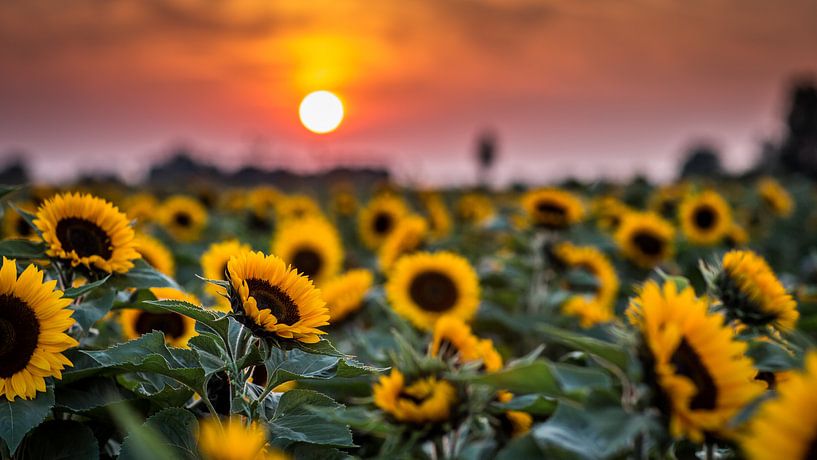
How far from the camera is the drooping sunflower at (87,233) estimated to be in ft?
5.22

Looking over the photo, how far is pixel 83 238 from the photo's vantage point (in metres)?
1.64

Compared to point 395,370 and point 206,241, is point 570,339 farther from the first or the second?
point 206,241

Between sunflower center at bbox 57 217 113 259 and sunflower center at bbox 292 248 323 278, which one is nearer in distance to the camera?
sunflower center at bbox 57 217 113 259

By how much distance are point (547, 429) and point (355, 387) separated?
2.81 feet

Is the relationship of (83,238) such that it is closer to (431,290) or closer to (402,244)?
(431,290)

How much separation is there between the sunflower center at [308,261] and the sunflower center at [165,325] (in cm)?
184

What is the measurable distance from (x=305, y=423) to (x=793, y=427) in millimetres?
788

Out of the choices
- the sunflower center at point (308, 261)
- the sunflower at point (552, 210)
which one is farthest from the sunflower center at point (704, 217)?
the sunflower center at point (308, 261)

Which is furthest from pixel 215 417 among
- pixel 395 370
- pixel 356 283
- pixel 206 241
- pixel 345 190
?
pixel 345 190

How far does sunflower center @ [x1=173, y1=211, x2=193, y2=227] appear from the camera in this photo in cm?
547

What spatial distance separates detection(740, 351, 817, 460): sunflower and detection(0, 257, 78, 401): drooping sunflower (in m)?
1.11

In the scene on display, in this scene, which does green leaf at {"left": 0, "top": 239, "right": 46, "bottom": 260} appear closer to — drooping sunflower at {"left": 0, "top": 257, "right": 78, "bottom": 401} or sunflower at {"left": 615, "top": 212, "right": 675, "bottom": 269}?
drooping sunflower at {"left": 0, "top": 257, "right": 78, "bottom": 401}

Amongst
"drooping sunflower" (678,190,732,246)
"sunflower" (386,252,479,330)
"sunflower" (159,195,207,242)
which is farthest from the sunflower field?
"sunflower" (159,195,207,242)

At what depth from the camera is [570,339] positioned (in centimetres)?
99
